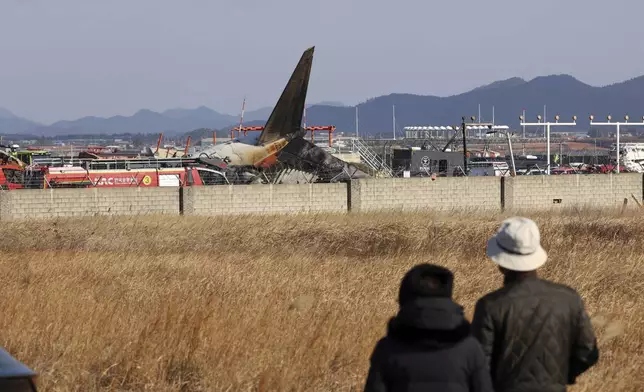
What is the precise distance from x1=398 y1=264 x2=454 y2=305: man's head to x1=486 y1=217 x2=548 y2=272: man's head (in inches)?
44.4

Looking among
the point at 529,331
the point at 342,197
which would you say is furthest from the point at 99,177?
the point at 529,331

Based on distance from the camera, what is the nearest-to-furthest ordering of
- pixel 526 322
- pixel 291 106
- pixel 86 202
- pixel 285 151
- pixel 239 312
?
1. pixel 526 322
2. pixel 239 312
3. pixel 86 202
4. pixel 285 151
5. pixel 291 106

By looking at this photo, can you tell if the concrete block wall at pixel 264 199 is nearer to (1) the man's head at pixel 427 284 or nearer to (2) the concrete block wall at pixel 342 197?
(2) the concrete block wall at pixel 342 197

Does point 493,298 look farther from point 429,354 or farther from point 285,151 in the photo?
point 285,151

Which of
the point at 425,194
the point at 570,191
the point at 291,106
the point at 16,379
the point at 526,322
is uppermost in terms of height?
the point at 291,106

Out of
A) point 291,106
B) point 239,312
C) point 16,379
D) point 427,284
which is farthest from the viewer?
point 291,106

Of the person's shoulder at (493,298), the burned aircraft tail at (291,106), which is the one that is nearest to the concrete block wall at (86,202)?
the burned aircraft tail at (291,106)

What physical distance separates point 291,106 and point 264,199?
12871mm

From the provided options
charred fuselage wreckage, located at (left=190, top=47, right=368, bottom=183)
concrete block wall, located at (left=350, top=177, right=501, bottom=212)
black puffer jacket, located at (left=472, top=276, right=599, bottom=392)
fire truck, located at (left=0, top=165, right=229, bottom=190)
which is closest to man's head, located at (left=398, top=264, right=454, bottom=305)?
black puffer jacket, located at (left=472, top=276, right=599, bottom=392)

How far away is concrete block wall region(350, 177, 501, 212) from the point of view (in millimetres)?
41531

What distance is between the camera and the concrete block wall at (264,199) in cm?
3966

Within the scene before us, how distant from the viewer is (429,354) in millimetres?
4949

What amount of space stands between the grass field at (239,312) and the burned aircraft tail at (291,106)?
2592 centimetres

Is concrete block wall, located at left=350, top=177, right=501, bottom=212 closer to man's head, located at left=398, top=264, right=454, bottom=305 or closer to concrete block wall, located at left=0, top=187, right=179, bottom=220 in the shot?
concrete block wall, located at left=0, top=187, right=179, bottom=220
